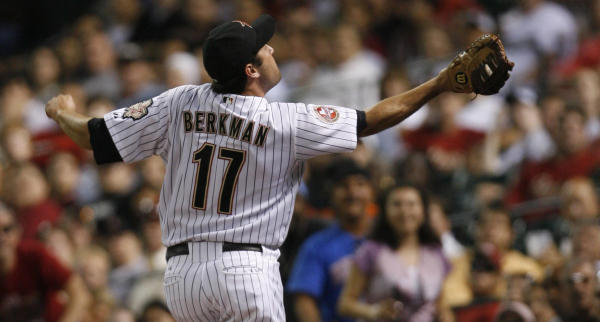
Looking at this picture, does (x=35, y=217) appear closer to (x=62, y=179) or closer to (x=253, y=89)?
(x=62, y=179)

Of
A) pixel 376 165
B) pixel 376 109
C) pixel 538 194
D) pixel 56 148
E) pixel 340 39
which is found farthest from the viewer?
pixel 56 148

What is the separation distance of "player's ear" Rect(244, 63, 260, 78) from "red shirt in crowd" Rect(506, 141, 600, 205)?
3.85 metres

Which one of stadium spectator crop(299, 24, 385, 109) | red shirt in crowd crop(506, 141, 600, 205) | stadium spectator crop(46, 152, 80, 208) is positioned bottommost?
red shirt in crowd crop(506, 141, 600, 205)

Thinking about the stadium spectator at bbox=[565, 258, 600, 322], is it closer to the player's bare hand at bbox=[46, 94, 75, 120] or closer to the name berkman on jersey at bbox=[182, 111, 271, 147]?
the name berkman on jersey at bbox=[182, 111, 271, 147]

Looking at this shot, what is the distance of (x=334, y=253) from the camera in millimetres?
6758

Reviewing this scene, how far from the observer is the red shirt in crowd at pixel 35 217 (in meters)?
9.50

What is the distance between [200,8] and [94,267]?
462 centimetres

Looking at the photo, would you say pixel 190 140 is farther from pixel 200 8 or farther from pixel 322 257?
pixel 200 8

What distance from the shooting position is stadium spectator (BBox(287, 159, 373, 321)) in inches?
263

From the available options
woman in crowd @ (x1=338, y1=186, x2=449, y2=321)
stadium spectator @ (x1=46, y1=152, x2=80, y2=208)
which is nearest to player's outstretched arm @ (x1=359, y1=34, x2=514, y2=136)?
woman in crowd @ (x1=338, y1=186, x2=449, y2=321)

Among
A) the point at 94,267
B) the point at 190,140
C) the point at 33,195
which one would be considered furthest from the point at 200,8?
the point at 190,140

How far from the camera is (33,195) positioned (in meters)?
9.65

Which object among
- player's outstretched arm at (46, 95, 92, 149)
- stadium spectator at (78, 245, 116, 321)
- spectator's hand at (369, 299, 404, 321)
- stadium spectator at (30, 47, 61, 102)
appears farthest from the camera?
stadium spectator at (30, 47, 61, 102)

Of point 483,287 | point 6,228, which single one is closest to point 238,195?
point 483,287
